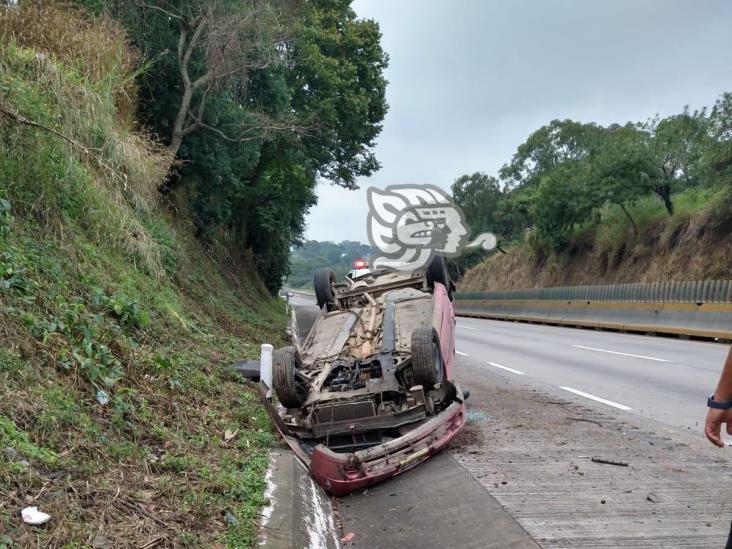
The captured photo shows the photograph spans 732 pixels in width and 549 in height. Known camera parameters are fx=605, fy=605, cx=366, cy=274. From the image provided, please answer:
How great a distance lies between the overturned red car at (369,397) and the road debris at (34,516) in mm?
2798

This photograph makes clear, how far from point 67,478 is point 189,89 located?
11327 mm

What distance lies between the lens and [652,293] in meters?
20.6

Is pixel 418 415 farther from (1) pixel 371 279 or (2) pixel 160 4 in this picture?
(2) pixel 160 4

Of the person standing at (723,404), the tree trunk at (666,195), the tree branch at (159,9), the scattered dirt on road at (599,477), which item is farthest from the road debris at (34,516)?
the tree trunk at (666,195)

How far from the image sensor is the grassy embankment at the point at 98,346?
11.6 feet

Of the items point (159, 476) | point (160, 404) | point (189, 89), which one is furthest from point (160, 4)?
point (159, 476)

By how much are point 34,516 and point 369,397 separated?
367 centimetres

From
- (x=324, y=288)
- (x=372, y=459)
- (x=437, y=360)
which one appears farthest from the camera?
(x=324, y=288)

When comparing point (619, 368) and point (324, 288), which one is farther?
point (619, 368)

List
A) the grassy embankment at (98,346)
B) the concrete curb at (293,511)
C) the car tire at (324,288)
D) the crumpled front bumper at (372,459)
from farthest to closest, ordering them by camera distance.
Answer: the car tire at (324,288), the crumpled front bumper at (372,459), the concrete curb at (293,511), the grassy embankment at (98,346)

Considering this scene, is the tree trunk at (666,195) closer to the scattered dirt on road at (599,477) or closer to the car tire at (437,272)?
the car tire at (437,272)

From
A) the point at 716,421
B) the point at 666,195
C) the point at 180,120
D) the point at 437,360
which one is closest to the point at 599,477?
the point at 437,360

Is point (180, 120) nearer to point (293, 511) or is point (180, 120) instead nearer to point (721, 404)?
point (293, 511)

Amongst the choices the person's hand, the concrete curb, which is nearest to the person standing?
the person's hand
